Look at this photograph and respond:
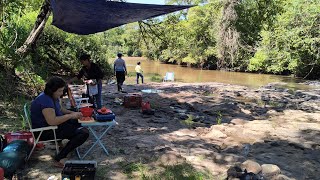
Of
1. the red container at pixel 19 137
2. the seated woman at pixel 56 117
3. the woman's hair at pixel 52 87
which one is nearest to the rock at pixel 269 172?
the seated woman at pixel 56 117

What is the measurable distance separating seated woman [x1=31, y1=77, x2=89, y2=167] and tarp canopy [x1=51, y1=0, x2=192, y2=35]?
4.95ft

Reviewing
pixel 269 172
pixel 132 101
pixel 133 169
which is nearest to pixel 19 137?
pixel 133 169

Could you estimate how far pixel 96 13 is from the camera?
5.36m

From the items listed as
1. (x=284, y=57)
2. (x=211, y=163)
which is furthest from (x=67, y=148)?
(x=284, y=57)

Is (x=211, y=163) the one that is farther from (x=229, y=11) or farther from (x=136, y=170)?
(x=229, y=11)

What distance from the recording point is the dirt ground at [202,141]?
13.5 feet

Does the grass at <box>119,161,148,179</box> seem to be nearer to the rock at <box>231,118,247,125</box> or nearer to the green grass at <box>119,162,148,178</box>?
the green grass at <box>119,162,148,178</box>

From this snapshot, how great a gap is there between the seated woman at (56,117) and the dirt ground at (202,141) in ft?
1.28

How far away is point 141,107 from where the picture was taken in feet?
26.1

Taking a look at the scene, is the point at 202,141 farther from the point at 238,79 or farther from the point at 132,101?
the point at 238,79

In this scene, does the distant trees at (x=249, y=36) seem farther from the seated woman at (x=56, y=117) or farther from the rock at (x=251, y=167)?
the rock at (x=251, y=167)

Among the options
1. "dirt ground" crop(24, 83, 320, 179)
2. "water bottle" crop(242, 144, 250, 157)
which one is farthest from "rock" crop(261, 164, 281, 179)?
"water bottle" crop(242, 144, 250, 157)

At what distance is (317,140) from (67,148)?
4.53m

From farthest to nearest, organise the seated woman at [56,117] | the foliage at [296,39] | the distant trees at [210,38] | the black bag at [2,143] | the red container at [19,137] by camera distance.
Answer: the foliage at [296,39] → the distant trees at [210,38] → the red container at [19,137] → the black bag at [2,143] → the seated woman at [56,117]
